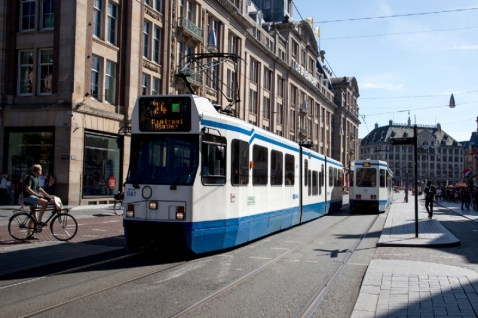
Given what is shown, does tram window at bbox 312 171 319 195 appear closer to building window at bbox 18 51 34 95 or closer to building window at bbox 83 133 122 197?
building window at bbox 83 133 122 197

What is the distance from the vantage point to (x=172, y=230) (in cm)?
962

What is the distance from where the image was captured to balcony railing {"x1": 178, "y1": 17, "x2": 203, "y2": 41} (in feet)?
115

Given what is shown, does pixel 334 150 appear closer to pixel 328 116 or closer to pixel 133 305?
pixel 328 116

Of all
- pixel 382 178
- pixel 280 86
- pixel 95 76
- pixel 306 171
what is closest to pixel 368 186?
pixel 382 178

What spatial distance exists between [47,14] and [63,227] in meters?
18.5

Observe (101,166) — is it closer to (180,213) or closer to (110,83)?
(110,83)

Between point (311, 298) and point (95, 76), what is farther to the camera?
point (95, 76)

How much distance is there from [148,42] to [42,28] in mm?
7309

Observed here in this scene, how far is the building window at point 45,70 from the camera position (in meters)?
27.0

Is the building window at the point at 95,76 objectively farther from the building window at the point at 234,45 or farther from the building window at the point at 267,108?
the building window at the point at 267,108

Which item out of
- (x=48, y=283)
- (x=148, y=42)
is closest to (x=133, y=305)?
(x=48, y=283)

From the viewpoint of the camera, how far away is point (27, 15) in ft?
90.2

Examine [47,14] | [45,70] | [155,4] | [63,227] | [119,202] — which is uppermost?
[155,4]

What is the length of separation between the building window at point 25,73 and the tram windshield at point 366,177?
18.5m
